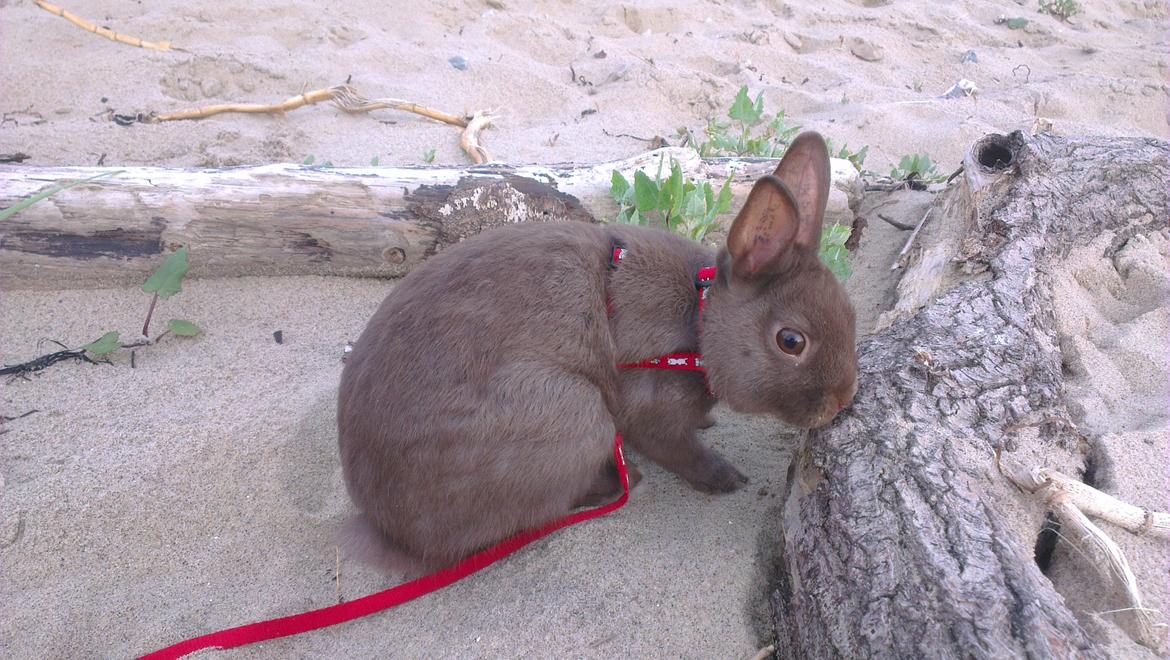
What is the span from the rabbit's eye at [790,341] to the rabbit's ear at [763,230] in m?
0.20

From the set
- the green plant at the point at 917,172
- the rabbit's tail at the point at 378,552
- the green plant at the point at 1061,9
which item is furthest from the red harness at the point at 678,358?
the green plant at the point at 1061,9

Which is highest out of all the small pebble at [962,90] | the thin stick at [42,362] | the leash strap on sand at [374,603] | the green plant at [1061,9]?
the green plant at [1061,9]

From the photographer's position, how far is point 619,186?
3.40m

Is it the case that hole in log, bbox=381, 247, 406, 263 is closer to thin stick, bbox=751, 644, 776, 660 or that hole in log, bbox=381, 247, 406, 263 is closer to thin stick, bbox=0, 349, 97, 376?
thin stick, bbox=0, 349, 97, 376

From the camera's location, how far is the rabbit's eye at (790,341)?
2.24 meters

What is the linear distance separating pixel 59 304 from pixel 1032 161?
4.38 meters

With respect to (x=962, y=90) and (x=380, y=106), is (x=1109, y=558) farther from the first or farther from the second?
(x=962, y=90)

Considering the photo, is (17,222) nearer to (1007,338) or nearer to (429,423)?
(429,423)

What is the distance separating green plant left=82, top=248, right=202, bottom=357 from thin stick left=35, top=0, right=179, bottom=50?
3.19m

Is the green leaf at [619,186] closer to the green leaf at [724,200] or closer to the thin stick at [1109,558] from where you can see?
the green leaf at [724,200]

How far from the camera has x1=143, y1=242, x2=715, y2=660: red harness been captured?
211 cm

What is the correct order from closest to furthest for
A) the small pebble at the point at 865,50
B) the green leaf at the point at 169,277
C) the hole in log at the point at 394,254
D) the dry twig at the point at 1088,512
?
1. the dry twig at the point at 1088,512
2. the green leaf at the point at 169,277
3. the hole in log at the point at 394,254
4. the small pebble at the point at 865,50

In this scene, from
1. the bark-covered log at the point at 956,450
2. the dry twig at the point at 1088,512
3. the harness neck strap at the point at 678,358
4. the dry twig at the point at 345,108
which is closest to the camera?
the bark-covered log at the point at 956,450

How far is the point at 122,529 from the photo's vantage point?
8.18 feet
